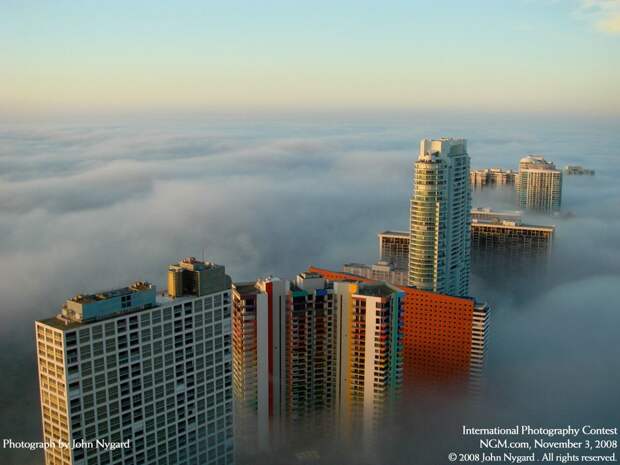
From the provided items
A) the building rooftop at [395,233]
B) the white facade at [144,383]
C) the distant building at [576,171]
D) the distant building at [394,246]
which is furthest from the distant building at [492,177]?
the white facade at [144,383]

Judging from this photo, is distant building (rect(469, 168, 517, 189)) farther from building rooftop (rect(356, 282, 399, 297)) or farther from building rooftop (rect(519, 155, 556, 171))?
building rooftop (rect(356, 282, 399, 297))

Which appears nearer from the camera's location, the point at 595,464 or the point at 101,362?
the point at 101,362

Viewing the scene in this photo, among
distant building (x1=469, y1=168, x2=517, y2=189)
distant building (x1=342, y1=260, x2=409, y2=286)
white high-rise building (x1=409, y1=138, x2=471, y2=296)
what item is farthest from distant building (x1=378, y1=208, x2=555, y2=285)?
white high-rise building (x1=409, y1=138, x2=471, y2=296)

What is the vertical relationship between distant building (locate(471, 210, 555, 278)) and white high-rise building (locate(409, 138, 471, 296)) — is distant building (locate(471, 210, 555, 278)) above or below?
below

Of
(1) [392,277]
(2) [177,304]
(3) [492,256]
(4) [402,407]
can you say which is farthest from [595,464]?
(3) [492,256]

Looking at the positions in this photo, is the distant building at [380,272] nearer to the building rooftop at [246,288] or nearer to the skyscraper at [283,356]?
the skyscraper at [283,356]

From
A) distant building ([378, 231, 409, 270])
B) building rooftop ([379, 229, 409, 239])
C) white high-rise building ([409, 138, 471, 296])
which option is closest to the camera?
white high-rise building ([409, 138, 471, 296])

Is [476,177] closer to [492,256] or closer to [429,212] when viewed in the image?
[492,256]
